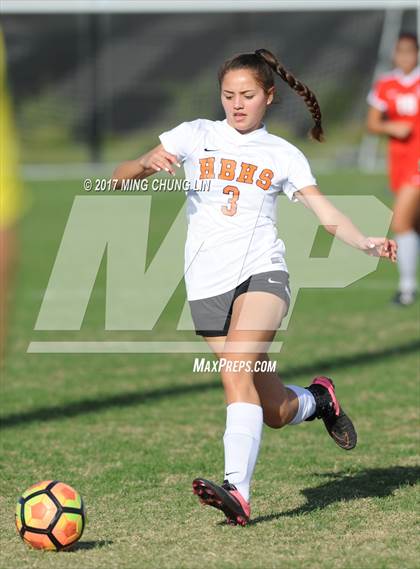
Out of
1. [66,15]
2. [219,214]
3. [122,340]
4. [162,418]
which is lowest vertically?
[66,15]

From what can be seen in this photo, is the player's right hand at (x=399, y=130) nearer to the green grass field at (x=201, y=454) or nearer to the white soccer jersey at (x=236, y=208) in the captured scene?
the green grass field at (x=201, y=454)

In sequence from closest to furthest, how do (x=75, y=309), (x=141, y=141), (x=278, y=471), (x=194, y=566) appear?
1. (x=194, y=566)
2. (x=278, y=471)
3. (x=75, y=309)
4. (x=141, y=141)

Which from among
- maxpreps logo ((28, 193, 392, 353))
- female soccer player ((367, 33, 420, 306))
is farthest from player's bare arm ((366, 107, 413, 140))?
maxpreps logo ((28, 193, 392, 353))

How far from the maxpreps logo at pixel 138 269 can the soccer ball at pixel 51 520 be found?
1.70 metres

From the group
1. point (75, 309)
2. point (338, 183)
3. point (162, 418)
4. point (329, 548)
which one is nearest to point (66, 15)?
point (338, 183)

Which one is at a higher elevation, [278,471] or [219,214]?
[219,214]

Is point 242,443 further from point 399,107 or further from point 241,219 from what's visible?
point 399,107

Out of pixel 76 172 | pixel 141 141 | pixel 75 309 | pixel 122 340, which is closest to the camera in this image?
pixel 122 340

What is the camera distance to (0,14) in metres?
33.2

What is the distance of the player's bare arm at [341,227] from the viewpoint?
520cm

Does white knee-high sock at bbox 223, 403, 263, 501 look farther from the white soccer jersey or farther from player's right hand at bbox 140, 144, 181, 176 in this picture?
player's right hand at bbox 140, 144, 181, 176

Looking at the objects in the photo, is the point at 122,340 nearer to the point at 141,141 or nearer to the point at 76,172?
the point at 76,172

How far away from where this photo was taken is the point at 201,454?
6.72 m

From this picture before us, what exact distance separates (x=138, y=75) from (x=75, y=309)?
2240 centimetres
